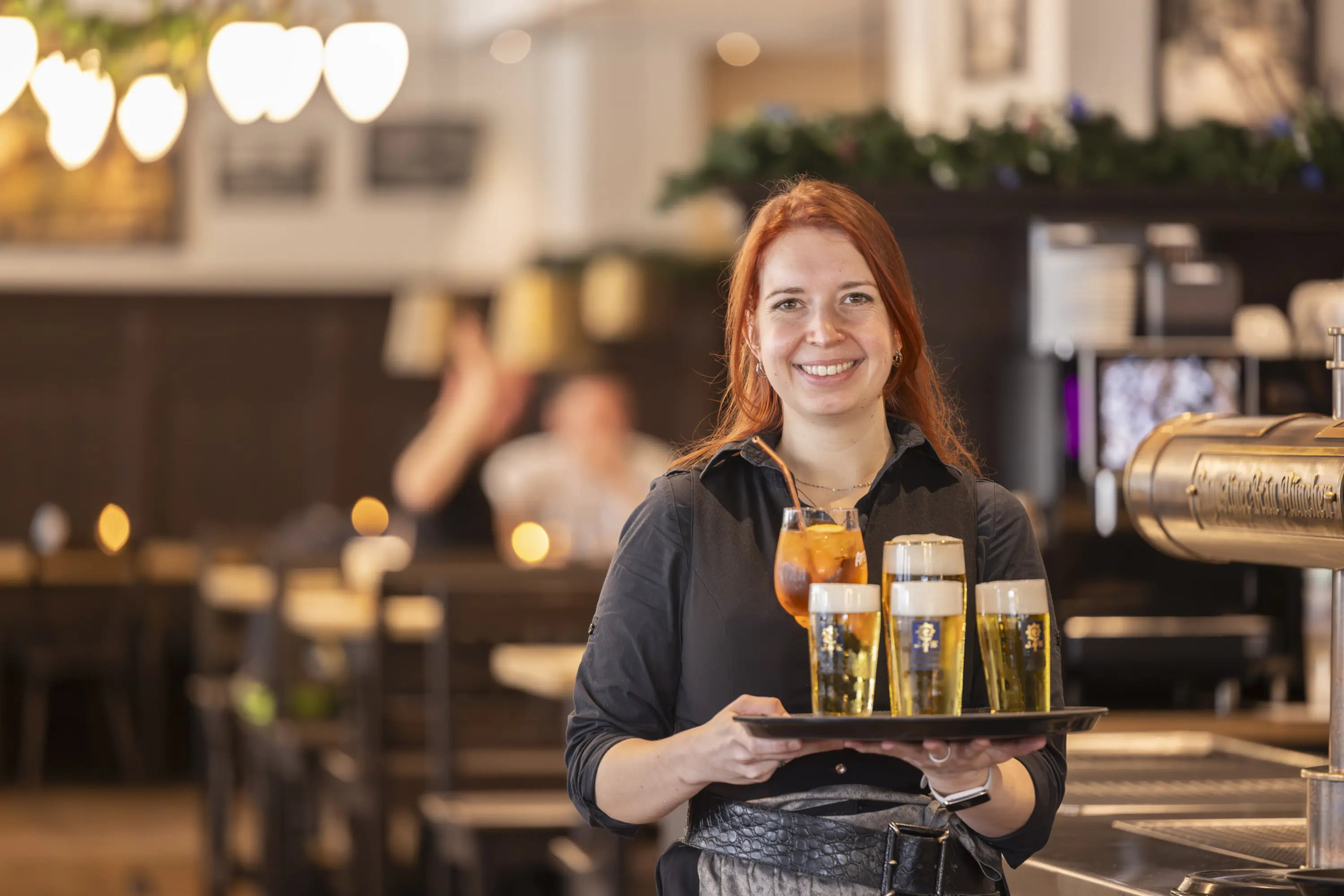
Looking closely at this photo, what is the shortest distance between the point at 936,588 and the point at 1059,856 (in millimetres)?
490

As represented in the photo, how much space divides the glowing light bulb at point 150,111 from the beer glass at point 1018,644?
4.56 m

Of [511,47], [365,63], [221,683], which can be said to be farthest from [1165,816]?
[511,47]

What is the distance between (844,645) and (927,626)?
0.25ft

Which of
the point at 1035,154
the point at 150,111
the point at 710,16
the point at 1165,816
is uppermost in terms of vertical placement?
the point at 710,16

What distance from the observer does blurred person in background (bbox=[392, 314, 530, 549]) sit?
7109mm

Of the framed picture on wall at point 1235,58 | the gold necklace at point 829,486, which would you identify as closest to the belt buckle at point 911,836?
the gold necklace at point 829,486

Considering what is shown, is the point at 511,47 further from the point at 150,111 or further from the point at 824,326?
the point at 824,326

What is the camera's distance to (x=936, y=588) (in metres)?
1.58

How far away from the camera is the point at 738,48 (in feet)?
32.4

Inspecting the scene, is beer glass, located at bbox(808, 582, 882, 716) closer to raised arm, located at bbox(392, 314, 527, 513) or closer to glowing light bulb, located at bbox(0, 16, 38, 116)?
glowing light bulb, located at bbox(0, 16, 38, 116)

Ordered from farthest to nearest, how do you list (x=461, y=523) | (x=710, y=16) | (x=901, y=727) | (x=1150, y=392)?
1. (x=710, y=16)
2. (x=461, y=523)
3. (x=1150, y=392)
4. (x=901, y=727)

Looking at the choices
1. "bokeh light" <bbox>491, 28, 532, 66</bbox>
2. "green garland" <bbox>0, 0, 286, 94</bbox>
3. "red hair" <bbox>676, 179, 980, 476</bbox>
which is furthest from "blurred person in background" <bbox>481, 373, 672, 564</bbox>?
"red hair" <bbox>676, 179, 980, 476</bbox>

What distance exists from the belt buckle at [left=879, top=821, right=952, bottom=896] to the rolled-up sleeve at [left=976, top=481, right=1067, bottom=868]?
0.35 feet

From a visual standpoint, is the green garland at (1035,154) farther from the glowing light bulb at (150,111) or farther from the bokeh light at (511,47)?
the bokeh light at (511,47)
